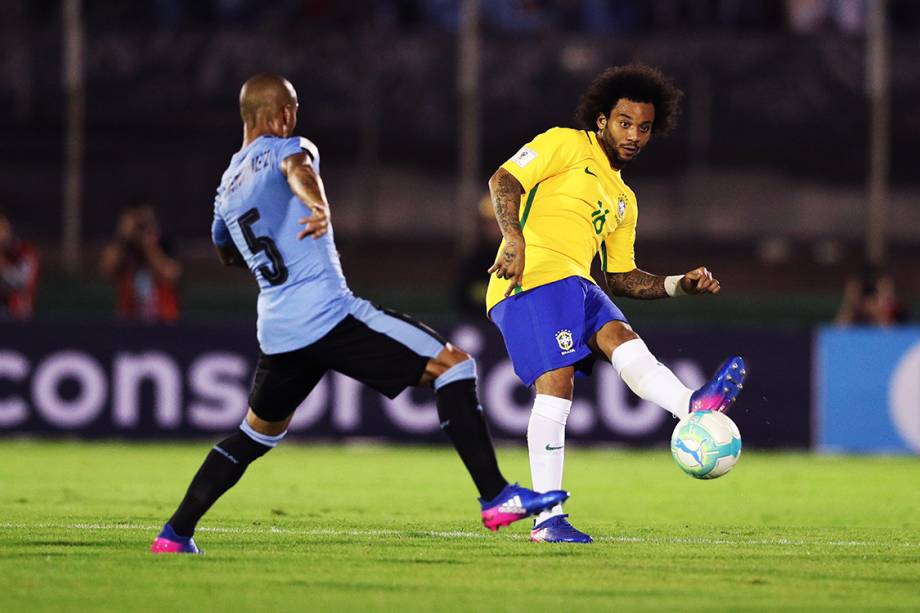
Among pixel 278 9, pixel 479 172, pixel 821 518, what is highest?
pixel 278 9

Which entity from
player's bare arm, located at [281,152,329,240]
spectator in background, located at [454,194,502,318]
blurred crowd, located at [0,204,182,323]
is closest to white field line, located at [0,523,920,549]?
player's bare arm, located at [281,152,329,240]

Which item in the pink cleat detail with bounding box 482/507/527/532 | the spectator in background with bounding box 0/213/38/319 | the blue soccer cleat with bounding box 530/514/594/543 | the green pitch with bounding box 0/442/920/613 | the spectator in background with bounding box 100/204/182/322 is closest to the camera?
the green pitch with bounding box 0/442/920/613

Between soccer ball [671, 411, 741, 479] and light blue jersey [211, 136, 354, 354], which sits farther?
soccer ball [671, 411, 741, 479]

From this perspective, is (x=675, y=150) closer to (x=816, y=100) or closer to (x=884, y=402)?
(x=816, y=100)

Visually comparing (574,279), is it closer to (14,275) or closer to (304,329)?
(304,329)

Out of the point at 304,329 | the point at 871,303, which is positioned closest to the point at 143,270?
the point at 871,303

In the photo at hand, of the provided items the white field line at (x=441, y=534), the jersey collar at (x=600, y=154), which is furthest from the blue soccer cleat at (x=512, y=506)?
the jersey collar at (x=600, y=154)

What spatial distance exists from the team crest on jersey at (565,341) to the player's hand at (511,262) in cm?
56

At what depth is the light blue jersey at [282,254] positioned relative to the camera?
697 cm

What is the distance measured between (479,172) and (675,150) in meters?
2.66

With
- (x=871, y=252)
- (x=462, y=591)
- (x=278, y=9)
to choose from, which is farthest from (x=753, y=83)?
(x=462, y=591)

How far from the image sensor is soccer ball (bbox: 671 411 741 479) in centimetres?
752

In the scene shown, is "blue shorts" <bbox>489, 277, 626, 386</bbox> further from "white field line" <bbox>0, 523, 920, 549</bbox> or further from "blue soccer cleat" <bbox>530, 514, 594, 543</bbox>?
"white field line" <bbox>0, 523, 920, 549</bbox>

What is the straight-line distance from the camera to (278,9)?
21406mm
